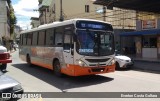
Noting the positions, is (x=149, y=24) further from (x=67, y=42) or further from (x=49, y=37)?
(x=67, y=42)

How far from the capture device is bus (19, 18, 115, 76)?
39.5 feet

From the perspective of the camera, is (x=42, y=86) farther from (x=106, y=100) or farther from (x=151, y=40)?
(x=151, y=40)

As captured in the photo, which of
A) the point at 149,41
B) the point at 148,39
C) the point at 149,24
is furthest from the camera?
the point at 148,39

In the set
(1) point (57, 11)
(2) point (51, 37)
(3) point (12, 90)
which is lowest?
(3) point (12, 90)

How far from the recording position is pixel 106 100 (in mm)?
8734

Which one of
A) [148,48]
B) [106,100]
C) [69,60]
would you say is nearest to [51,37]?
[69,60]

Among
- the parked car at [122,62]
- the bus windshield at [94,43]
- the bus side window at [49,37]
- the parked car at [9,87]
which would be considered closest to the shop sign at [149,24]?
the parked car at [122,62]

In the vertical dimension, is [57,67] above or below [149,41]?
below

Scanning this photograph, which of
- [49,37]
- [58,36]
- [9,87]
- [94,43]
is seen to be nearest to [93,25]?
[94,43]

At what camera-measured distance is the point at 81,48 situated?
12039 millimetres

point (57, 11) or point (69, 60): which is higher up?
point (57, 11)

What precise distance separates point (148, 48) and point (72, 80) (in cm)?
1623

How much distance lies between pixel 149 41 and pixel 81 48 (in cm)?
1717

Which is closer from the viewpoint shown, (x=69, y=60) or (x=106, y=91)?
(x=106, y=91)
